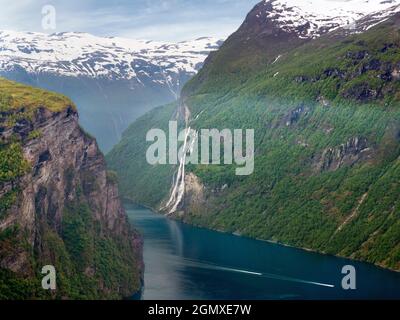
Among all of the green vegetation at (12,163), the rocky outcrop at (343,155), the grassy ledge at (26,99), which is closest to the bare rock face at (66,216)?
the green vegetation at (12,163)

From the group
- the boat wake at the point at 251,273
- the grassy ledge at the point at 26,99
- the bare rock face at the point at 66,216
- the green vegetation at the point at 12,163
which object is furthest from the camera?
the boat wake at the point at 251,273

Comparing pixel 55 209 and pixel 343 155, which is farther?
pixel 343 155

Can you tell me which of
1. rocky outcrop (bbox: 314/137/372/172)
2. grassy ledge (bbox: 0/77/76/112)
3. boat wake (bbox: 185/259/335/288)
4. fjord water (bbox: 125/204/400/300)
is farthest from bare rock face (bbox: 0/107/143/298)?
rocky outcrop (bbox: 314/137/372/172)

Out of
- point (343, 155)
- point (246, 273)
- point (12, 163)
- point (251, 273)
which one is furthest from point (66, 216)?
point (343, 155)

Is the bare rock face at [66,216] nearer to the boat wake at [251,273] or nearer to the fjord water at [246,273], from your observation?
the fjord water at [246,273]

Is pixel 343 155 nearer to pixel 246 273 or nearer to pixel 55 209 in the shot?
pixel 246 273
